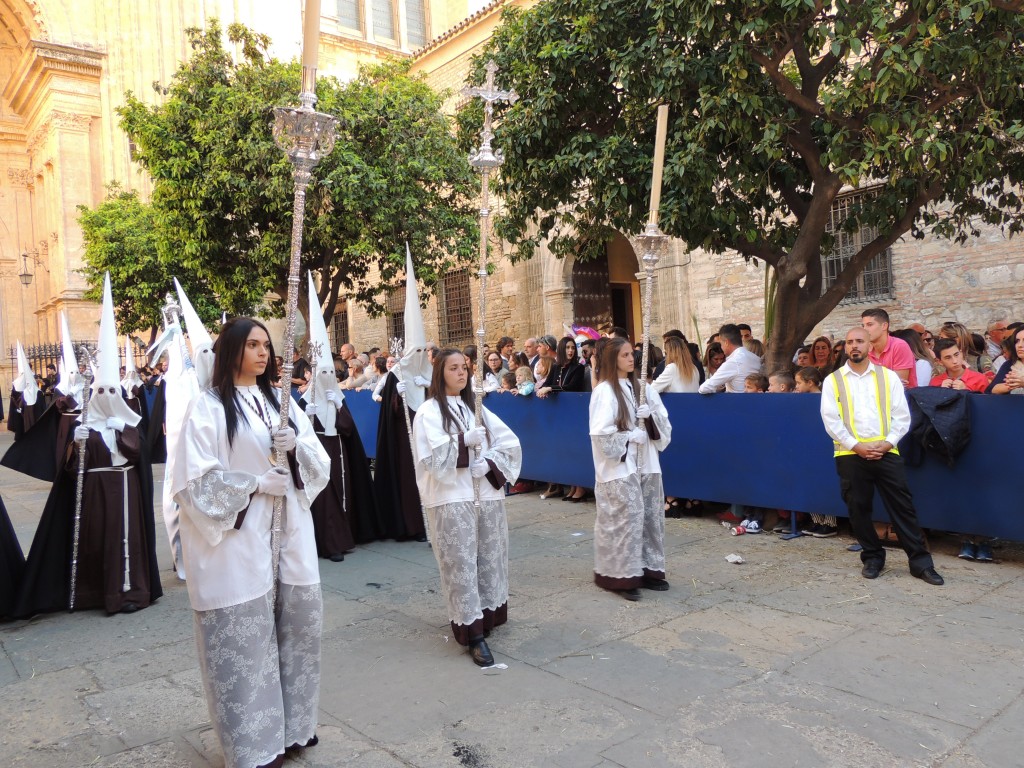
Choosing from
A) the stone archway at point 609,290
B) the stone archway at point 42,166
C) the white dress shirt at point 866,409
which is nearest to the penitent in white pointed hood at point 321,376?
the white dress shirt at point 866,409

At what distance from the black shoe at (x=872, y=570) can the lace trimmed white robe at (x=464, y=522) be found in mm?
2756

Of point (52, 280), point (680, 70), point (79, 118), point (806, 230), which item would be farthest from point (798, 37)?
point (52, 280)

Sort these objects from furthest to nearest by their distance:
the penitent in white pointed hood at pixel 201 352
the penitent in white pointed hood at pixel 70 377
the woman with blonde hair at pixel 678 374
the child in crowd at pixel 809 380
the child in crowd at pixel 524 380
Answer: the child in crowd at pixel 524 380, the woman with blonde hair at pixel 678 374, the child in crowd at pixel 809 380, the penitent in white pointed hood at pixel 70 377, the penitent in white pointed hood at pixel 201 352

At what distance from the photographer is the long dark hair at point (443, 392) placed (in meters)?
4.81

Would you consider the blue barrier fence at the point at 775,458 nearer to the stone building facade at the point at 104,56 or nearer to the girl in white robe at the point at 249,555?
the girl in white robe at the point at 249,555

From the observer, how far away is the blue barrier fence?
5992 millimetres

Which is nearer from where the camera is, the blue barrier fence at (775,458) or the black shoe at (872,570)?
the black shoe at (872,570)

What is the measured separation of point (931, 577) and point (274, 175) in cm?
1192

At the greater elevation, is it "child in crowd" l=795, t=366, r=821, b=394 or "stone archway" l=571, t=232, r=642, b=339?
"stone archway" l=571, t=232, r=642, b=339

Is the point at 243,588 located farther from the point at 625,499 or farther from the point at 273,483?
the point at 625,499

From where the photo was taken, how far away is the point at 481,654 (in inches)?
176
